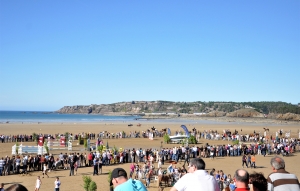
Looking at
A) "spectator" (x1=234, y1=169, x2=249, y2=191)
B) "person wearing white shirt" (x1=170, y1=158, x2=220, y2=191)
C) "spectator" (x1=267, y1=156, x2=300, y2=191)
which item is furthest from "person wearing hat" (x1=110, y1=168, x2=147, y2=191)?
"spectator" (x1=267, y1=156, x2=300, y2=191)

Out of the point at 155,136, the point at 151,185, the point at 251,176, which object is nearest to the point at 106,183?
the point at 151,185

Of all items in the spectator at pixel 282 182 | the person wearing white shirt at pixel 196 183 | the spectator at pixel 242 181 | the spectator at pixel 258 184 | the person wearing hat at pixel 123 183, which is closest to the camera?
the person wearing hat at pixel 123 183

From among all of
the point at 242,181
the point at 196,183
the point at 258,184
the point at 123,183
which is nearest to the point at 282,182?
the point at 258,184

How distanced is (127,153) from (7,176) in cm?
938

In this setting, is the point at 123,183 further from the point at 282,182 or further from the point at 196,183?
the point at 282,182

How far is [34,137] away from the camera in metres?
38.8

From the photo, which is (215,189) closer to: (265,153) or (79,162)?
(79,162)

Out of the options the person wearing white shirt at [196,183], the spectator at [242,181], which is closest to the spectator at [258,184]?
the spectator at [242,181]

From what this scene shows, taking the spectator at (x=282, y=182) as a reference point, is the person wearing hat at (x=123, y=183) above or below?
above

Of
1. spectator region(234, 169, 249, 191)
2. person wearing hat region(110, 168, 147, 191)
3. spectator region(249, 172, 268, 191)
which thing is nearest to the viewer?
person wearing hat region(110, 168, 147, 191)

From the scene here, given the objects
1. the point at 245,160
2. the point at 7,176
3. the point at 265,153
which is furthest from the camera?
the point at 265,153

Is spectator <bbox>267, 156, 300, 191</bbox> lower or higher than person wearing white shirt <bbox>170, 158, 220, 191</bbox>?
lower

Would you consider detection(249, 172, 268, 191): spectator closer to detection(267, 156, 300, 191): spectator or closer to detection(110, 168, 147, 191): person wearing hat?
detection(267, 156, 300, 191): spectator

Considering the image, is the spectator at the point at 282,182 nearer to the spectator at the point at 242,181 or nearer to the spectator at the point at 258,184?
the spectator at the point at 258,184
